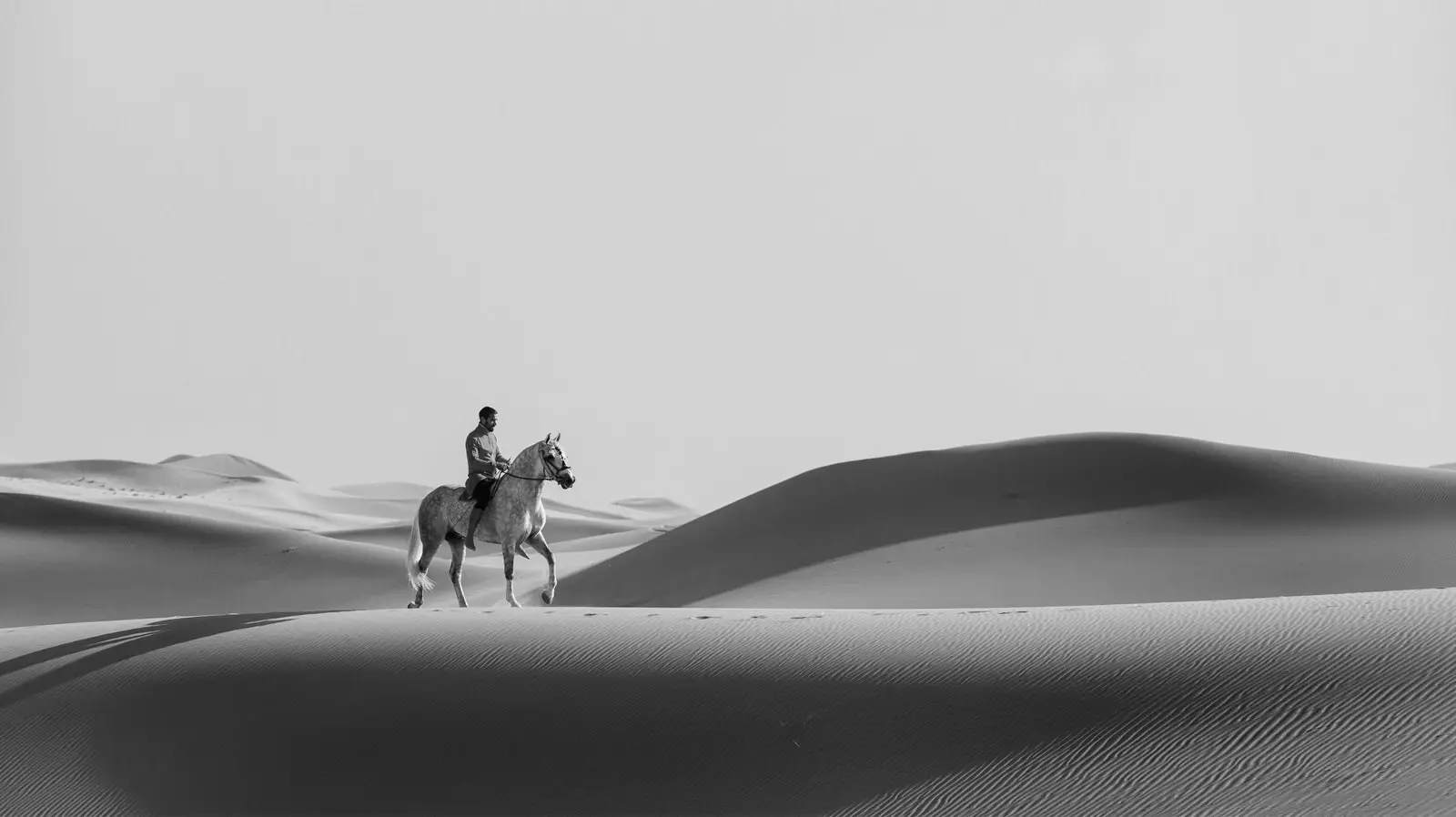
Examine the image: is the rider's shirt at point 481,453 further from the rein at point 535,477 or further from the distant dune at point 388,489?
the distant dune at point 388,489

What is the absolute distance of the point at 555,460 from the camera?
12188 millimetres

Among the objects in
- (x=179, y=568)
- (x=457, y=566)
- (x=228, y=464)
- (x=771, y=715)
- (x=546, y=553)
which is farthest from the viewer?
(x=228, y=464)

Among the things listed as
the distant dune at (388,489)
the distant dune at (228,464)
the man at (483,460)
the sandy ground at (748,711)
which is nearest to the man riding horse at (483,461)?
the man at (483,460)

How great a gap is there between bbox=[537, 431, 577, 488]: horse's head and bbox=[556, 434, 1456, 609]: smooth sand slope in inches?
254

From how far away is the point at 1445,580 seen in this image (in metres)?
17.0

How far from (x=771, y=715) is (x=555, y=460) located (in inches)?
175

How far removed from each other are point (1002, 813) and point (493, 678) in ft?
12.3

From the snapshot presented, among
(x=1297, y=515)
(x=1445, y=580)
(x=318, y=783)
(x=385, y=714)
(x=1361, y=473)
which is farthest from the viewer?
(x=1361, y=473)

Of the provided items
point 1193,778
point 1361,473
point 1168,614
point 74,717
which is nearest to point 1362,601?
point 1168,614

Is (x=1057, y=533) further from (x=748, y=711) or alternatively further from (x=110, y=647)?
(x=110, y=647)

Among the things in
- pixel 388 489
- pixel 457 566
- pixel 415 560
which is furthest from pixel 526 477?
pixel 388 489

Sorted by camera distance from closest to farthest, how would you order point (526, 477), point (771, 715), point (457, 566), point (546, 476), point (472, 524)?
point (771, 715)
point (546, 476)
point (526, 477)
point (472, 524)
point (457, 566)

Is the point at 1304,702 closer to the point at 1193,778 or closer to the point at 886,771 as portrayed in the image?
the point at 1193,778

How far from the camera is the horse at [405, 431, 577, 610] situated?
40.6 ft
